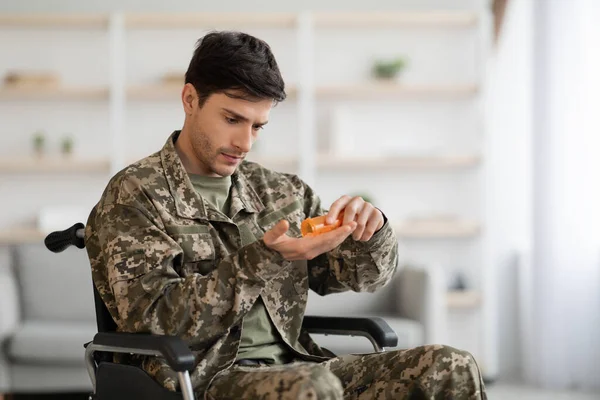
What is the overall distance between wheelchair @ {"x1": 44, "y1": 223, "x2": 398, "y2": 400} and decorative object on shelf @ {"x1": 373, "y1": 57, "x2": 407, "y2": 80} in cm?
332

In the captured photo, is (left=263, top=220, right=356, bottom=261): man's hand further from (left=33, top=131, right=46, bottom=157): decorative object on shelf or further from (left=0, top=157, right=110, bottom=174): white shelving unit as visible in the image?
(left=33, top=131, right=46, bottom=157): decorative object on shelf

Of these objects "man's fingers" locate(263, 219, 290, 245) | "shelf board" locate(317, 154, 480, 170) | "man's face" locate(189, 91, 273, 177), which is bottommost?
"shelf board" locate(317, 154, 480, 170)

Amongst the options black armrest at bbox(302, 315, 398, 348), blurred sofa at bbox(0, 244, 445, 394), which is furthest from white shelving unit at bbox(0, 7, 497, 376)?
black armrest at bbox(302, 315, 398, 348)

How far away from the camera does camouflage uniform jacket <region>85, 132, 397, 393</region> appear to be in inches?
67.5

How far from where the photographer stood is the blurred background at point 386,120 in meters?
4.75

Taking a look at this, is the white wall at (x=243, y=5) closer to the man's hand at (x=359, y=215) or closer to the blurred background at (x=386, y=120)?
the blurred background at (x=386, y=120)

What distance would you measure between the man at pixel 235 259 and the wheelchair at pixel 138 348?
4cm

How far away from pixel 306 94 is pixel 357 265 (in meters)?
3.32

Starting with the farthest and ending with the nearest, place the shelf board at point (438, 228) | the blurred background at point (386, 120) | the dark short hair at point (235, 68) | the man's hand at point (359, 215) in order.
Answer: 1. the shelf board at point (438, 228)
2. the blurred background at point (386, 120)
3. the dark short hair at point (235, 68)
4. the man's hand at point (359, 215)

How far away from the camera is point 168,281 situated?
5.77 ft

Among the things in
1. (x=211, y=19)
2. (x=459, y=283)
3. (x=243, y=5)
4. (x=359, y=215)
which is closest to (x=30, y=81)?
(x=211, y=19)

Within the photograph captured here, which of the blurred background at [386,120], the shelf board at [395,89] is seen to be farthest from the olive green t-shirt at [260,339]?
the shelf board at [395,89]

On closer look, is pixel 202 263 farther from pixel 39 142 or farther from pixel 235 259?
pixel 39 142

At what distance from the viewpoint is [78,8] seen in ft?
17.9
